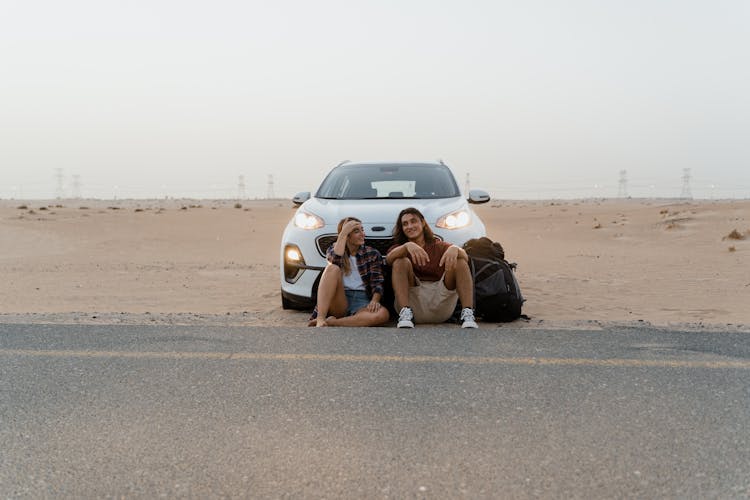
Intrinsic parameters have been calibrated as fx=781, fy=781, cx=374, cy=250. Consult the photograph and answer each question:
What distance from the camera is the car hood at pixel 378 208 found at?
8016 millimetres

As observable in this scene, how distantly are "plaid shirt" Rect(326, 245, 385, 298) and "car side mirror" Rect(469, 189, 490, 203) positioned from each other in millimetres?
2025

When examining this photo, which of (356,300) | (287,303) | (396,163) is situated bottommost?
(287,303)

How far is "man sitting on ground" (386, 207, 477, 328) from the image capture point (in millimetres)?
7379

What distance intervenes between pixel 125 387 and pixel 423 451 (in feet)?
7.06

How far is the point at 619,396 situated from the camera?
15.3 ft

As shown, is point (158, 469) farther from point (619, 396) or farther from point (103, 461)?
point (619, 396)

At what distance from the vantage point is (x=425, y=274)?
7707 millimetres

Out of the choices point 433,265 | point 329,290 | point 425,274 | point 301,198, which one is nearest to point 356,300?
point 329,290

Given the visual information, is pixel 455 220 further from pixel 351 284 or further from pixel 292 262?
pixel 292 262

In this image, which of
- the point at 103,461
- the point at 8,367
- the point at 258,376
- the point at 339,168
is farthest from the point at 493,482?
the point at 339,168

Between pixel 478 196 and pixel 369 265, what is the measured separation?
7.31ft

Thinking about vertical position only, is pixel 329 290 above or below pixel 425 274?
below

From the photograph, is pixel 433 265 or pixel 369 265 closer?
pixel 369 265

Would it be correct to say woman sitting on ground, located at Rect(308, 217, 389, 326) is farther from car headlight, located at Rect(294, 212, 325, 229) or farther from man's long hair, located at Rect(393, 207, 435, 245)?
car headlight, located at Rect(294, 212, 325, 229)
